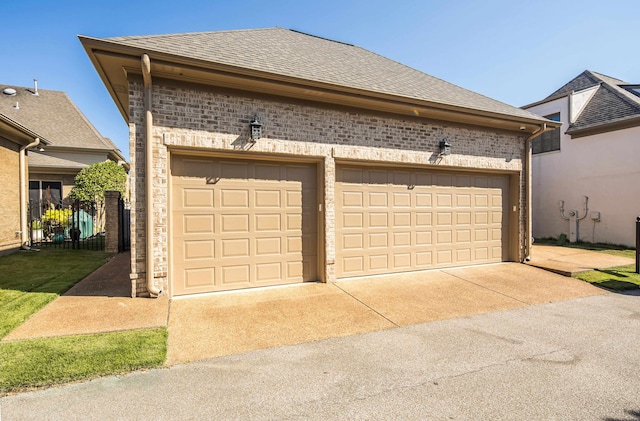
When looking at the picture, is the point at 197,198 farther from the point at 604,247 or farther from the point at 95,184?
the point at 604,247

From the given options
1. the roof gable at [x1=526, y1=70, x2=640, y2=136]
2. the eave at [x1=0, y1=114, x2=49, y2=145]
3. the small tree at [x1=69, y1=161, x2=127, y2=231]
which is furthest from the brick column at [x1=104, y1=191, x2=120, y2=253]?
the roof gable at [x1=526, y1=70, x2=640, y2=136]

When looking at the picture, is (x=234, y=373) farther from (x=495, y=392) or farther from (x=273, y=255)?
(x=273, y=255)

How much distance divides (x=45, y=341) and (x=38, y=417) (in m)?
1.60

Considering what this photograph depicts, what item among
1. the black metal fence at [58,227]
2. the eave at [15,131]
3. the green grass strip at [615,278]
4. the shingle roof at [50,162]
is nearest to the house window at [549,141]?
the green grass strip at [615,278]

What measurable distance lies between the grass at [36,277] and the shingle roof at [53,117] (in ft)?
30.1

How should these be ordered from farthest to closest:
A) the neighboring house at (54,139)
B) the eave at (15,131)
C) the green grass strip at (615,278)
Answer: the neighboring house at (54,139) < the eave at (15,131) < the green grass strip at (615,278)

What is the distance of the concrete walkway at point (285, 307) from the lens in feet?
13.7

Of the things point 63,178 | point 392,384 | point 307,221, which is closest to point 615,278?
point 307,221

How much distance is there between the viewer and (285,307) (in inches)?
210

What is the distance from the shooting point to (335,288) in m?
6.39

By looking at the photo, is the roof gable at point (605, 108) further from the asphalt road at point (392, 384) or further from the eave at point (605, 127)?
the asphalt road at point (392, 384)

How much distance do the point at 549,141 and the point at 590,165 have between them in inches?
83.1

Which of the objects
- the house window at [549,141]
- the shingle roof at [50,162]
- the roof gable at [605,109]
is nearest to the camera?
the roof gable at [605,109]

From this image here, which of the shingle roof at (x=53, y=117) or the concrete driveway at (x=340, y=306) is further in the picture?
the shingle roof at (x=53, y=117)
